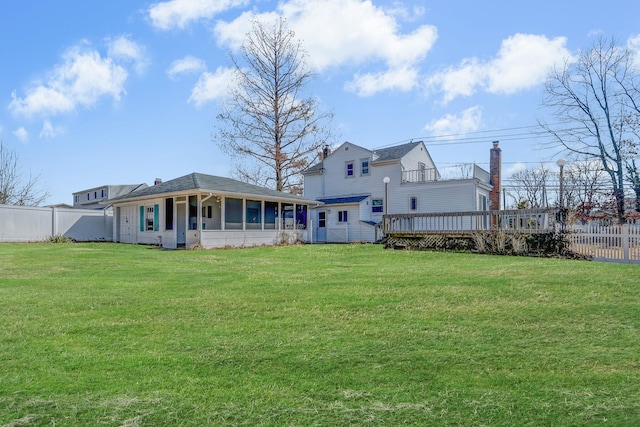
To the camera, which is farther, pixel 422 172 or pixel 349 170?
pixel 349 170

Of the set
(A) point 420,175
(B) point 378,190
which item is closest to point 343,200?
(B) point 378,190

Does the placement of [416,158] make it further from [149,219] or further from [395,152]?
[149,219]

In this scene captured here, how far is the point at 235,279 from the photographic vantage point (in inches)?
330

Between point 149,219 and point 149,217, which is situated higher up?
point 149,217

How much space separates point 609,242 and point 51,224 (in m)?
26.0

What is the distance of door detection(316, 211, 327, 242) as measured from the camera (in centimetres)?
2820

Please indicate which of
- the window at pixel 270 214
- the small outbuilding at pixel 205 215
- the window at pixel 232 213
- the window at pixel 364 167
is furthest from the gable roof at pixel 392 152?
the window at pixel 232 213

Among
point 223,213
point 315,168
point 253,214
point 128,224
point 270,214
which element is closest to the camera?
point 223,213

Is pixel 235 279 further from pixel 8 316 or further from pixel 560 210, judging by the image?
pixel 560 210

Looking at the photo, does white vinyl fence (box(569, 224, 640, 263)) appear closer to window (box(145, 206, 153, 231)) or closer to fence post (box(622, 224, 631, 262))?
fence post (box(622, 224, 631, 262))

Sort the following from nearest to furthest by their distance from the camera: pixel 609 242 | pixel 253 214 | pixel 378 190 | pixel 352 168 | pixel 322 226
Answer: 1. pixel 609 242
2. pixel 253 214
3. pixel 378 190
4. pixel 322 226
5. pixel 352 168

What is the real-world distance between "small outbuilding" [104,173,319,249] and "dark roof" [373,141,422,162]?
264 inches

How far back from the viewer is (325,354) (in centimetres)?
385

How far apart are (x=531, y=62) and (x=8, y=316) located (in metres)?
20.9
